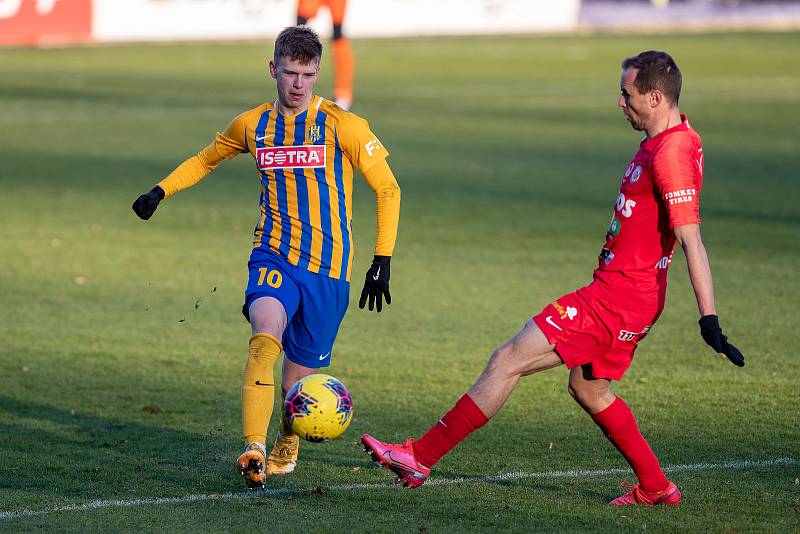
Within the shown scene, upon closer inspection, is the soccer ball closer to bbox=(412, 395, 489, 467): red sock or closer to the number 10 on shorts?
bbox=(412, 395, 489, 467): red sock

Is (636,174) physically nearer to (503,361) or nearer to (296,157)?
(503,361)

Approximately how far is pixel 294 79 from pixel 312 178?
0.47 m

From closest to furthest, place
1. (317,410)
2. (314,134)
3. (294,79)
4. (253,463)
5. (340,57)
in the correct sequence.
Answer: (253,463) → (317,410) → (294,79) → (314,134) → (340,57)

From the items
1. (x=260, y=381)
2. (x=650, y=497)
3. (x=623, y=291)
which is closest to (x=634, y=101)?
(x=623, y=291)

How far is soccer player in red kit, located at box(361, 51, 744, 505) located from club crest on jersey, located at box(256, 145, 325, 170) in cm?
129

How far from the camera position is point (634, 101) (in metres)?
5.62

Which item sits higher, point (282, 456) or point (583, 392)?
point (583, 392)

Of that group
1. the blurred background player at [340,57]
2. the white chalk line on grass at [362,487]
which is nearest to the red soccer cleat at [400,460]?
the white chalk line on grass at [362,487]

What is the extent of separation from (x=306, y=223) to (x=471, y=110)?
1758cm

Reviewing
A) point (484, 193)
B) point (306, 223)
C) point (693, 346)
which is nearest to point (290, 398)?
→ point (306, 223)

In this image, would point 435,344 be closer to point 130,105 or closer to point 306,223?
point 306,223

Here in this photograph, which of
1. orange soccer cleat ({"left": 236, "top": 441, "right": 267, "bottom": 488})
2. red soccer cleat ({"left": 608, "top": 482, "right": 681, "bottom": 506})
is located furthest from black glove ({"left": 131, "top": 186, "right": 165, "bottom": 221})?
red soccer cleat ({"left": 608, "top": 482, "right": 681, "bottom": 506})

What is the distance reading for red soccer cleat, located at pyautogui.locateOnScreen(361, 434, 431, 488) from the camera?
5.73 meters

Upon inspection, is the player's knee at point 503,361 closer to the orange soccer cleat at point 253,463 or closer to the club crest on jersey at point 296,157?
the orange soccer cleat at point 253,463
